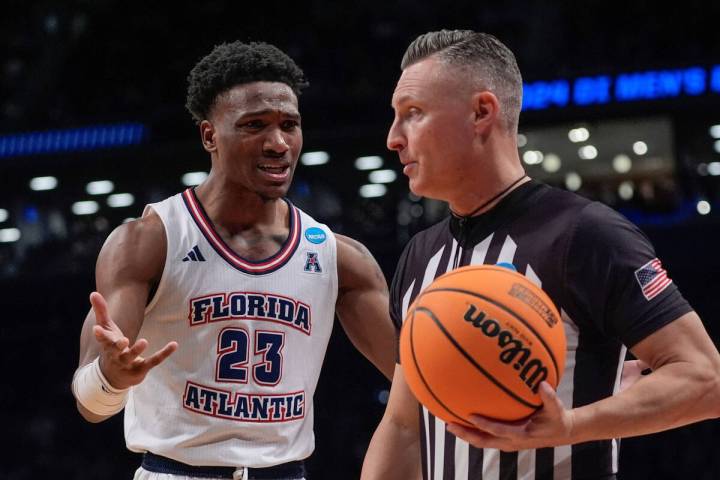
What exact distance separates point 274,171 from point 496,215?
136cm

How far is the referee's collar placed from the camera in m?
2.58

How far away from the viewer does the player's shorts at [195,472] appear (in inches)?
138

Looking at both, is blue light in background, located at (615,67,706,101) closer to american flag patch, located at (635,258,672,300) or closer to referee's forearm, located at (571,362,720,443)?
american flag patch, located at (635,258,672,300)

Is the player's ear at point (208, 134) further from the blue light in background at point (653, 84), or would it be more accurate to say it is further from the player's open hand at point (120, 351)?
the blue light in background at point (653, 84)

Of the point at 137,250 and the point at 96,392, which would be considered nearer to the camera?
the point at 96,392

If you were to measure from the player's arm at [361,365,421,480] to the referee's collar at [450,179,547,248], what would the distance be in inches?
18.4

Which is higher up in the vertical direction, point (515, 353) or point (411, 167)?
point (411, 167)

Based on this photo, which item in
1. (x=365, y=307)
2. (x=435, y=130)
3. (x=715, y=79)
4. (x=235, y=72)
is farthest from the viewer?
(x=715, y=79)

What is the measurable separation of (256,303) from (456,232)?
3.85 ft

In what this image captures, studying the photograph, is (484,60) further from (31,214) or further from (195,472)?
(31,214)

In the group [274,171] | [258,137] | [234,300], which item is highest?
[258,137]

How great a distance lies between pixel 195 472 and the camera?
3.52m

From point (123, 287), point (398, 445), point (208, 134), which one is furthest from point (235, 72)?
point (398, 445)

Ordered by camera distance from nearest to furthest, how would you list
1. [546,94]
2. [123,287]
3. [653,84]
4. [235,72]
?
[123,287] < [235,72] < [653,84] < [546,94]
